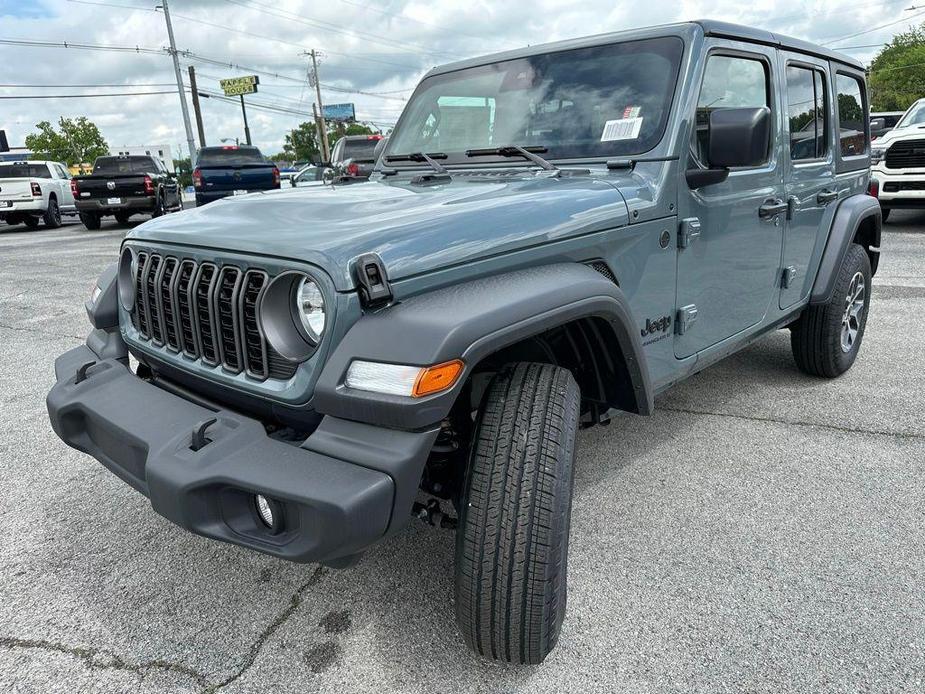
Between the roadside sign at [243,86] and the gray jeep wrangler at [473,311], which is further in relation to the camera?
the roadside sign at [243,86]

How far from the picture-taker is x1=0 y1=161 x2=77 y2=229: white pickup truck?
54.0 feet

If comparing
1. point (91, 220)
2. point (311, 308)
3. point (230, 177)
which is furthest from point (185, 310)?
point (91, 220)

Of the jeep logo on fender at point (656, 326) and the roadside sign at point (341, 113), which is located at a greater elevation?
the roadside sign at point (341, 113)

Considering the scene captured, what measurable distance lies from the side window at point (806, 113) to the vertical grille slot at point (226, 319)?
273 cm

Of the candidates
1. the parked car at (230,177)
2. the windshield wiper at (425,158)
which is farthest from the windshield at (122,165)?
the windshield wiper at (425,158)

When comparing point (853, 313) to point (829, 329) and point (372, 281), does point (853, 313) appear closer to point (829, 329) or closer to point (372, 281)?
point (829, 329)

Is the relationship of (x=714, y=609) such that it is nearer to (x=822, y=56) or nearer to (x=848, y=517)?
(x=848, y=517)

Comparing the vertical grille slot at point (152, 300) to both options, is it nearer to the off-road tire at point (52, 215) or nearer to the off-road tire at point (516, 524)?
the off-road tire at point (516, 524)

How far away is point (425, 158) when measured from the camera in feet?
10.7

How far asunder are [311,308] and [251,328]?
22 cm

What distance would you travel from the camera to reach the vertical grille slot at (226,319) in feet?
6.63

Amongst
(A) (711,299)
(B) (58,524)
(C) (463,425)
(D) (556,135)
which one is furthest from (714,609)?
(B) (58,524)

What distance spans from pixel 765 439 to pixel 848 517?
2.43 ft

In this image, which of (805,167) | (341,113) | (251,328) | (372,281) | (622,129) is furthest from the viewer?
(341,113)
